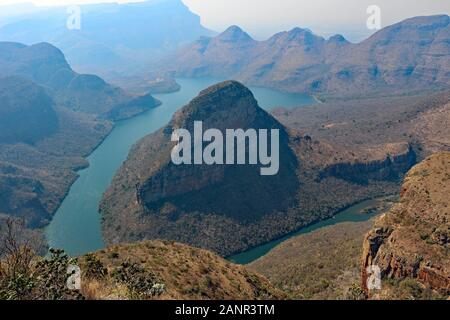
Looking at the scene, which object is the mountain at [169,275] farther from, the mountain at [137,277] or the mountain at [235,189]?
the mountain at [235,189]

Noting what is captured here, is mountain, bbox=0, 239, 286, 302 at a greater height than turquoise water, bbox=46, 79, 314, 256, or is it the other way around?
mountain, bbox=0, 239, 286, 302

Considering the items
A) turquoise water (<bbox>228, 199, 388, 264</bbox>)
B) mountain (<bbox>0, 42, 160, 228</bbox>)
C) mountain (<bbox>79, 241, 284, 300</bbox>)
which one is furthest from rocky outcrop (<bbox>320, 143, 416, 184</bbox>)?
mountain (<bbox>79, 241, 284, 300</bbox>)

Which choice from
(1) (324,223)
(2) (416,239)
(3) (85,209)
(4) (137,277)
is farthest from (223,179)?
(4) (137,277)

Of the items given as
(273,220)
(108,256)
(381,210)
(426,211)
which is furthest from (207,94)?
(108,256)

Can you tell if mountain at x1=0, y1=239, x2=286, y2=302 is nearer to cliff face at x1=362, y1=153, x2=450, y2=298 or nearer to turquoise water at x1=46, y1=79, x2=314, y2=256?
cliff face at x1=362, y1=153, x2=450, y2=298

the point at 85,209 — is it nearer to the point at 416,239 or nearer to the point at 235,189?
the point at 235,189

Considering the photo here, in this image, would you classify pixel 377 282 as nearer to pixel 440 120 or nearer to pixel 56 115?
pixel 440 120
